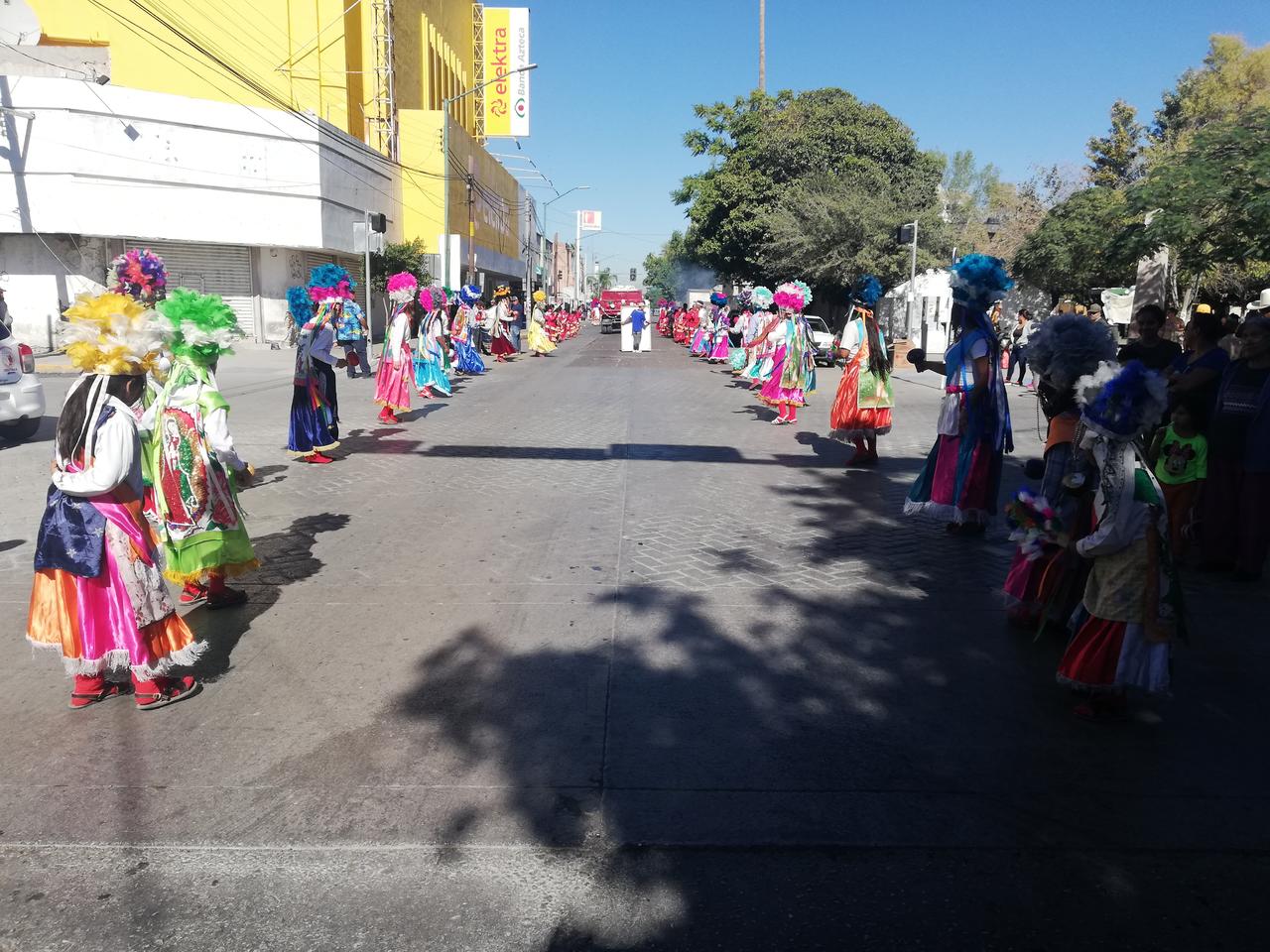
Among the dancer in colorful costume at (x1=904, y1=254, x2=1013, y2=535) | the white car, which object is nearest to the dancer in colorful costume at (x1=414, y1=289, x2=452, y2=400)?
the white car

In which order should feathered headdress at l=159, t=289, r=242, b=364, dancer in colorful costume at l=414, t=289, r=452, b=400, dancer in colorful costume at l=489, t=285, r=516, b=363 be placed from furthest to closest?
1. dancer in colorful costume at l=489, t=285, r=516, b=363
2. dancer in colorful costume at l=414, t=289, r=452, b=400
3. feathered headdress at l=159, t=289, r=242, b=364

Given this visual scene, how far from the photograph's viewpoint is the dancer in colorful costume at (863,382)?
9.97m

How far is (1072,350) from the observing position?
184 inches

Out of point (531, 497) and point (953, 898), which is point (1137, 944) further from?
point (531, 497)

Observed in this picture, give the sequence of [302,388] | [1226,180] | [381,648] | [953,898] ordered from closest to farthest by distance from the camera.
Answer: [953,898] → [381,648] → [302,388] → [1226,180]

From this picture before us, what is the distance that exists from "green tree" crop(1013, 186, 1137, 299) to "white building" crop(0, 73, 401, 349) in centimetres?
1984

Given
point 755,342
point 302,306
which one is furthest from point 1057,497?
point 755,342

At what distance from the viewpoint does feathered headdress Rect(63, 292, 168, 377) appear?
3984 mm

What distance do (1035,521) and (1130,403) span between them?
685mm

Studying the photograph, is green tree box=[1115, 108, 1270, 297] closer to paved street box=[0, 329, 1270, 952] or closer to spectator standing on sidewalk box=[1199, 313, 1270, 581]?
spectator standing on sidewalk box=[1199, 313, 1270, 581]

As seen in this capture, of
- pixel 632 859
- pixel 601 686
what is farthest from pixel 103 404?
pixel 632 859

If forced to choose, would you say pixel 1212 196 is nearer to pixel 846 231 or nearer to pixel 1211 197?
pixel 1211 197

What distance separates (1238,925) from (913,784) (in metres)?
1.09

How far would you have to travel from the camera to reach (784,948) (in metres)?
2.76
